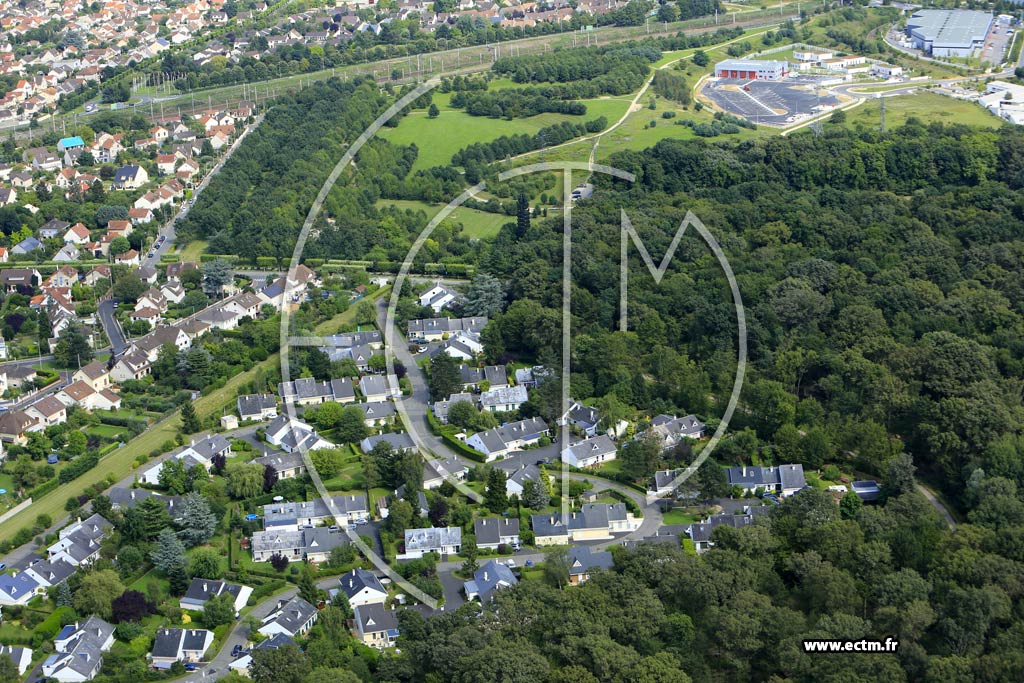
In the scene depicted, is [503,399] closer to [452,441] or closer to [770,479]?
[452,441]

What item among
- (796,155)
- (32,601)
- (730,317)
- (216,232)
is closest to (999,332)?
(730,317)

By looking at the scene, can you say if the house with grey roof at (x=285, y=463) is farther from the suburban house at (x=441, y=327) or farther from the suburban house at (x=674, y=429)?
the suburban house at (x=674, y=429)

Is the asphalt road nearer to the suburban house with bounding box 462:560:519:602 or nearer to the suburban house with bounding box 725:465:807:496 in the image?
the suburban house with bounding box 462:560:519:602

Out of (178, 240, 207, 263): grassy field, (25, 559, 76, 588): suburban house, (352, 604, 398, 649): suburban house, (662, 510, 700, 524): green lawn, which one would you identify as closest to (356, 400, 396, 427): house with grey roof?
(662, 510, 700, 524): green lawn

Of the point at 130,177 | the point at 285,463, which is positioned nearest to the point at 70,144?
the point at 130,177

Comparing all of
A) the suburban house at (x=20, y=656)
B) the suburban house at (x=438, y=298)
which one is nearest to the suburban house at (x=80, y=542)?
the suburban house at (x=20, y=656)

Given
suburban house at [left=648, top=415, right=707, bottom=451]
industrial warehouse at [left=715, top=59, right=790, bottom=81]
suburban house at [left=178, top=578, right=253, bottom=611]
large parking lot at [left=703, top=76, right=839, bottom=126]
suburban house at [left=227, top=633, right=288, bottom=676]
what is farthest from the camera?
industrial warehouse at [left=715, top=59, right=790, bottom=81]
